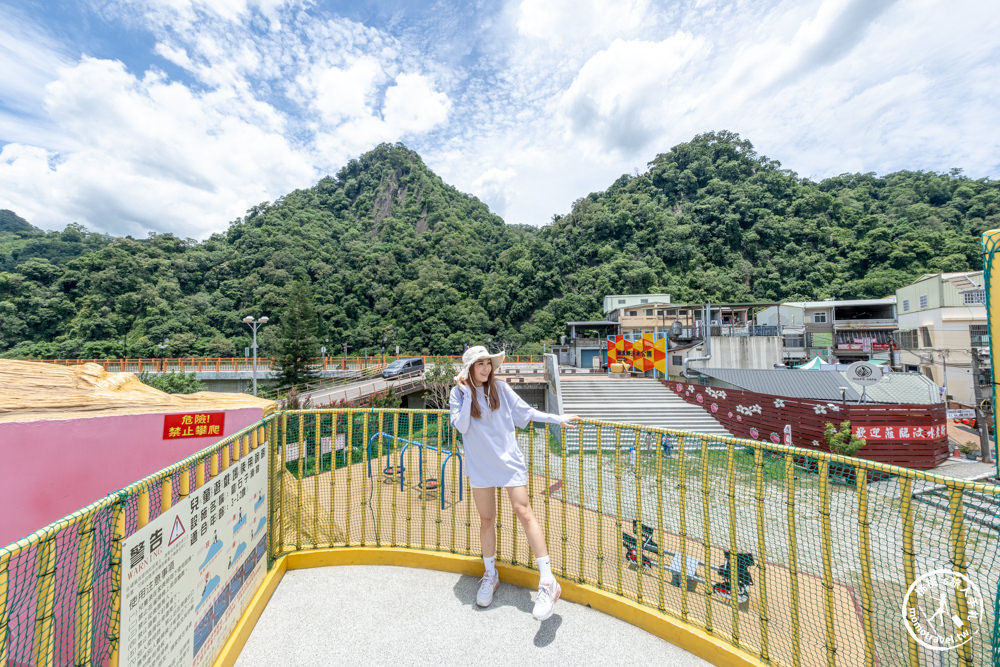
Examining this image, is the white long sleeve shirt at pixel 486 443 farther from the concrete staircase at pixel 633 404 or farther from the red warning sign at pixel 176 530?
the concrete staircase at pixel 633 404

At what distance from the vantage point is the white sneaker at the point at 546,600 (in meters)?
2.16

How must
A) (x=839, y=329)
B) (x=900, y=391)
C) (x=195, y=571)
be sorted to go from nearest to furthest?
(x=195, y=571), (x=900, y=391), (x=839, y=329)

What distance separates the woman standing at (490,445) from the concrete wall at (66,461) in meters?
1.78

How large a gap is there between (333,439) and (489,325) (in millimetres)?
43838

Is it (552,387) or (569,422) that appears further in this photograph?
(552,387)

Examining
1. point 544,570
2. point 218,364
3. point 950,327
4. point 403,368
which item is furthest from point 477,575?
point 218,364

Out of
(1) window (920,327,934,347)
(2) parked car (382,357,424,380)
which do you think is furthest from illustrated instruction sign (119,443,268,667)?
(1) window (920,327,934,347)

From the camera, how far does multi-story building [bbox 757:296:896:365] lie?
28219 millimetres

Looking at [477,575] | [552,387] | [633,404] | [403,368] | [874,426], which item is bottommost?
[633,404]

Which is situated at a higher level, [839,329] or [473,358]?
[839,329]

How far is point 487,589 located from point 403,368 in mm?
21104

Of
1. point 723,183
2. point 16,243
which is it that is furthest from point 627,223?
point 16,243

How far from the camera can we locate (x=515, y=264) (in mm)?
54406

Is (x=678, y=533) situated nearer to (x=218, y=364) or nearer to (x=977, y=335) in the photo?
(x=977, y=335)
